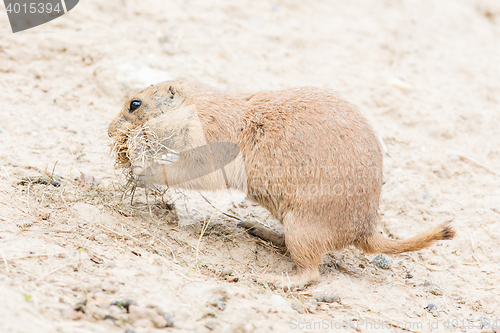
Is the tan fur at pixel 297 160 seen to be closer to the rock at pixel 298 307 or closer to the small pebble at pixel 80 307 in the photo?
the rock at pixel 298 307

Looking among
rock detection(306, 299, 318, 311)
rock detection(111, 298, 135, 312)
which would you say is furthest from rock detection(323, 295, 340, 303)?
rock detection(111, 298, 135, 312)

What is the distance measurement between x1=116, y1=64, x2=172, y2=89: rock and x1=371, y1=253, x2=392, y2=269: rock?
2955 mm

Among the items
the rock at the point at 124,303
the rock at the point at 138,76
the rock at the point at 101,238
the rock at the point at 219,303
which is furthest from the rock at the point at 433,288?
the rock at the point at 138,76

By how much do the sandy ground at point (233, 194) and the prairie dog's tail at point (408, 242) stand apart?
11.8 inches

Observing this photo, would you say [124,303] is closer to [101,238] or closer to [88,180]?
[101,238]

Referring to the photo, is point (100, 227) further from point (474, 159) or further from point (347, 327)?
point (474, 159)

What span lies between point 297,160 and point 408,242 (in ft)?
3.38

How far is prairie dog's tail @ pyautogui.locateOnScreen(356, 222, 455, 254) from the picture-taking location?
336 centimetres

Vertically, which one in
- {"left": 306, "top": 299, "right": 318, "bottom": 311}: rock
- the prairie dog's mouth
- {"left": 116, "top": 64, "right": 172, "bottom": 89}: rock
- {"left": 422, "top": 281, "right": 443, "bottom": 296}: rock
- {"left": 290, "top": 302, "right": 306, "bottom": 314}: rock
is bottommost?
{"left": 422, "top": 281, "right": 443, "bottom": 296}: rock

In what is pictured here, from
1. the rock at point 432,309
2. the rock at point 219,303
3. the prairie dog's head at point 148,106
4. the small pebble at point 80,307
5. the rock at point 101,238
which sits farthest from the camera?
the prairie dog's head at point 148,106

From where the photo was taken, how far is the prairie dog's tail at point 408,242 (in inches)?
132

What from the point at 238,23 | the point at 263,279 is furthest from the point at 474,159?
the point at 238,23

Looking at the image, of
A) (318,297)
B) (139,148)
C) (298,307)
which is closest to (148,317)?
(298,307)

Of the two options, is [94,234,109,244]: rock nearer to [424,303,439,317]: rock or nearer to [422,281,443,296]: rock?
[424,303,439,317]: rock
